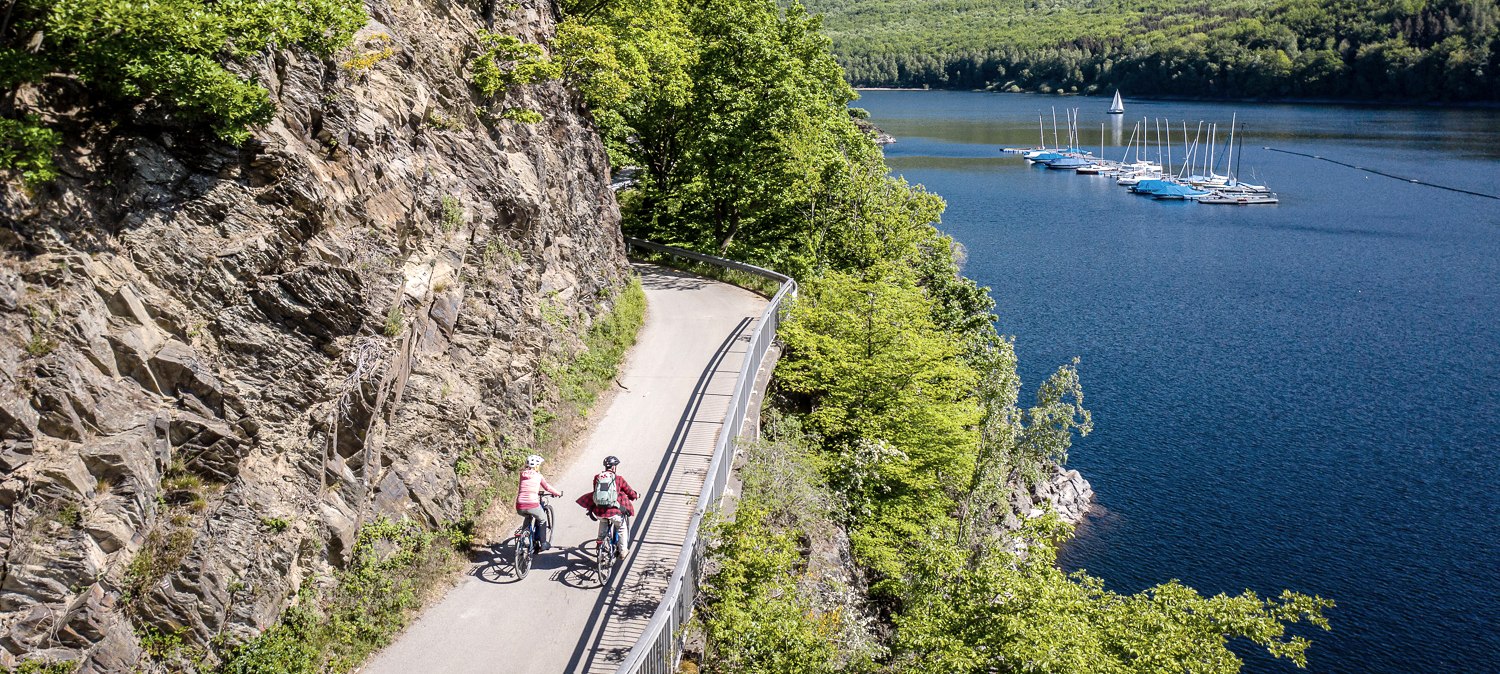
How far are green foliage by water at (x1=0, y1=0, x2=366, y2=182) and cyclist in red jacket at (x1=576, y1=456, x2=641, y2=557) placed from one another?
6.77 metres

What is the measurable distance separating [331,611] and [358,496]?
1.72 metres

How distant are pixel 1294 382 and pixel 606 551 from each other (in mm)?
41153

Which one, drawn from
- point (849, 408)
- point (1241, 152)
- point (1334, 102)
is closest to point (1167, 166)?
point (1241, 152)

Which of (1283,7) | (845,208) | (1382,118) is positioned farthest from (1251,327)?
(1283,7)

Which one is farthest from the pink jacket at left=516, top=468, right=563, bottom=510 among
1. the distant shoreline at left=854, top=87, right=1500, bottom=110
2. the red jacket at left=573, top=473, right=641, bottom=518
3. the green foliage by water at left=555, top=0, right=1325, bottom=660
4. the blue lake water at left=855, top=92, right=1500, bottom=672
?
the distant shoreline at left=854, top=87, right=1500, bottom=110

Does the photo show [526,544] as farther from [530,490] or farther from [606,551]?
[606,551]

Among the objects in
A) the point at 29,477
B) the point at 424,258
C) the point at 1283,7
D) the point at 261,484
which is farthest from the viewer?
the point at 1283,7

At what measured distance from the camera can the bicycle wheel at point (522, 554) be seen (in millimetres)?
15508

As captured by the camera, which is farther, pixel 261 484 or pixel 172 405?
pixel 261 484

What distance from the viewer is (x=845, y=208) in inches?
1495

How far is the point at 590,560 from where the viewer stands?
632 inches

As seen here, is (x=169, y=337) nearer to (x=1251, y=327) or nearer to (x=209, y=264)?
(x=209, y=264)

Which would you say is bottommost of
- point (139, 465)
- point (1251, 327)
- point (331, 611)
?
point (1251, 327)

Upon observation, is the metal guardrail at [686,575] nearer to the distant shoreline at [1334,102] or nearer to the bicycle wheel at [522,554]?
the bicycle wheel at [522,554]
